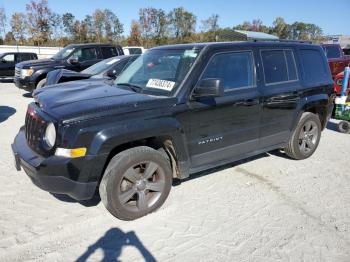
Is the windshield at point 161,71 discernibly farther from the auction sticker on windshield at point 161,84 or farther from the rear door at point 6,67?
the rear door at point 6,67

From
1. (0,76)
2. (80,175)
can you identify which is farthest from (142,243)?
(0,76)

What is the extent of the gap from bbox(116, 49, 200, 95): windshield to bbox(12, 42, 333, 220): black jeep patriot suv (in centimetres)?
2

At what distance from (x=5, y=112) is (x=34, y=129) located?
6.42 metres

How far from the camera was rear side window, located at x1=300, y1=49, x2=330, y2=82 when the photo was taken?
17.3 ft

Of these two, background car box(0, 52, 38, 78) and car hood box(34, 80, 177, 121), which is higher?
car hood box(34, 80, 177, 121)

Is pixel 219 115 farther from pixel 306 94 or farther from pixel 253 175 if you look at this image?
pixel 306 94

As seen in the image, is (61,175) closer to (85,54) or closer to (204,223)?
A: (204,223)

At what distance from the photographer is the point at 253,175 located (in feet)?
16.3

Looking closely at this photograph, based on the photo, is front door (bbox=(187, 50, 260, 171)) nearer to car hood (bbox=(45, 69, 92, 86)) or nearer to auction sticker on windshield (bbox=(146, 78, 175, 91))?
auction sticker on windshield (bbox=(146, 78, 175, 91))

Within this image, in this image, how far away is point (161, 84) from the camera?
13.1 feet

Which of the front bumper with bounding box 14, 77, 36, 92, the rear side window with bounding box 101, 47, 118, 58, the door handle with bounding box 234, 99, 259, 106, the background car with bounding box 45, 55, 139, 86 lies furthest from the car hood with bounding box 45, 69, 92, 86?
the door handle with bounding box 234, 99, 259, 106

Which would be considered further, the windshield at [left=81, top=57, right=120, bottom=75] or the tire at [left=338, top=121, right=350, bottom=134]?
the windshield at [left=81, top=57, right=120, bottom=75]

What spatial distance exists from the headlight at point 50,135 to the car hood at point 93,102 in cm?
12

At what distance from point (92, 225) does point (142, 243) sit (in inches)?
25.5
